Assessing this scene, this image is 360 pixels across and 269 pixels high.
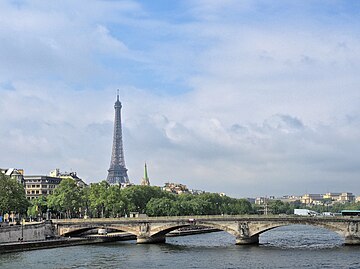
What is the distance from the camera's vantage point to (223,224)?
92188 millimetres

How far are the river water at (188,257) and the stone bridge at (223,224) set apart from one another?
2.95 metres

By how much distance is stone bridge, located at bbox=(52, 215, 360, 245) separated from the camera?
8494 cm

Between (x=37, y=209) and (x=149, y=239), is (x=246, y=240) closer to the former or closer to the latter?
(x=149, y=239)

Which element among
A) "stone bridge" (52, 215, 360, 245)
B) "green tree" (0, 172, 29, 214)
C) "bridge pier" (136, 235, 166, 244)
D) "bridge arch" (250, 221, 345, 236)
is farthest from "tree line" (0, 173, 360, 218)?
"bridge arch" (250, 221, 345, 236)

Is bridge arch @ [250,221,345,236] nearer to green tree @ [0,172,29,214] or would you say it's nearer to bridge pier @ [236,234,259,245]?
bridge pier @ [236,234,259,245]

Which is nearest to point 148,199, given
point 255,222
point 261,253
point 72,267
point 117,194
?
point 117,194

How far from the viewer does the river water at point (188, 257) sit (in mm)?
63625

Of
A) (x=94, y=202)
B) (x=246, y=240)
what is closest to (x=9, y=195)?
(x=94, y=202)

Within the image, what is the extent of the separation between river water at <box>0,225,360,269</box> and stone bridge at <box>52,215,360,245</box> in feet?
9.68

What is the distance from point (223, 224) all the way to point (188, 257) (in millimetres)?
20929

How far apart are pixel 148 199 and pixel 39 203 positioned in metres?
24.2

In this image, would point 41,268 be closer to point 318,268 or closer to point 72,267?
point 72,267

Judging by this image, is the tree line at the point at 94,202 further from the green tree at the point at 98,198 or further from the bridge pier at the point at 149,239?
the bridge pier at the point at 149,239

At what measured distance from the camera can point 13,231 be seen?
87.1 metres
